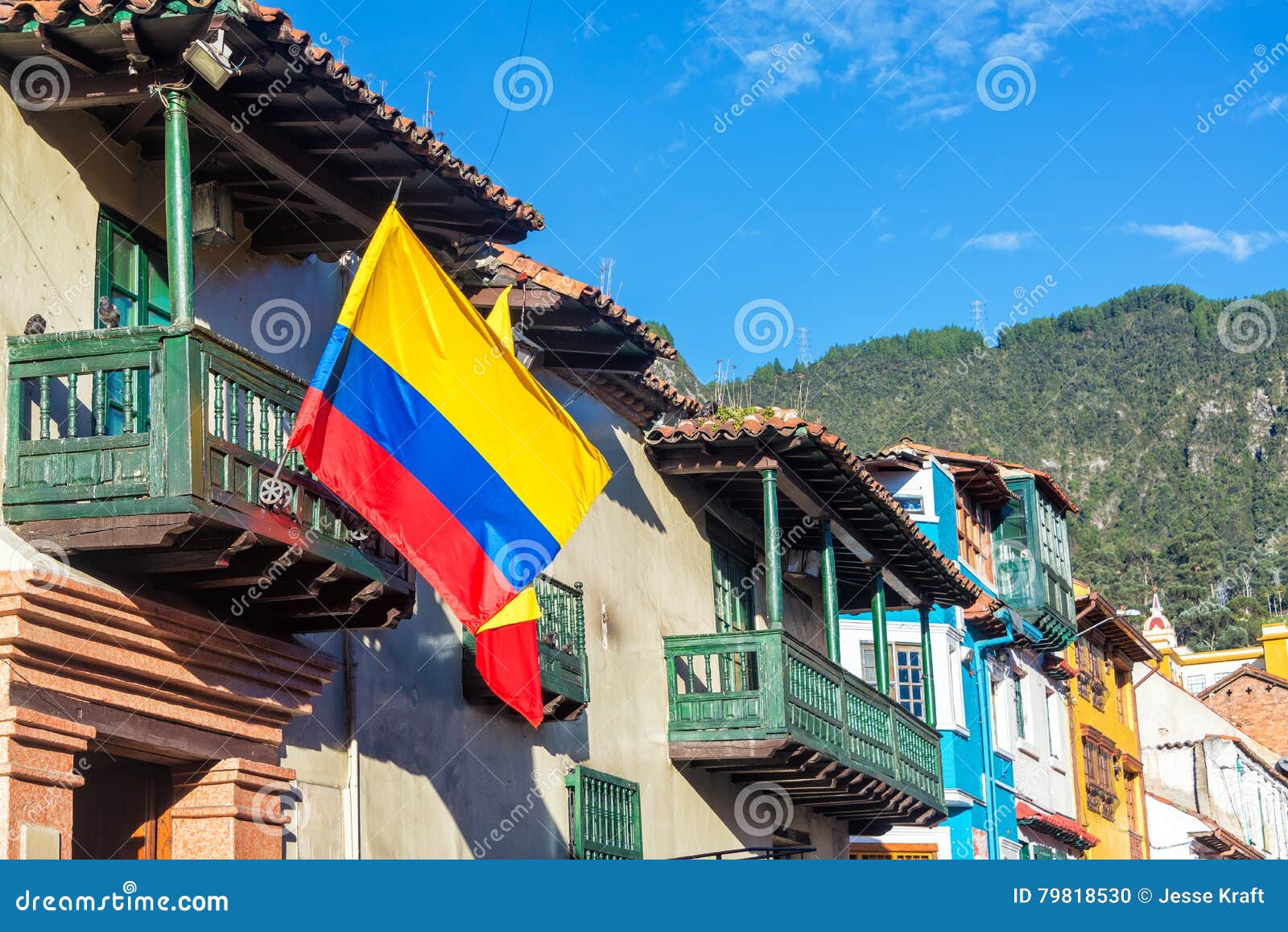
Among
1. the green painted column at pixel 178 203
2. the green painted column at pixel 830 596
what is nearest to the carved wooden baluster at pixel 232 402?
the green painted column at pixel 178 203

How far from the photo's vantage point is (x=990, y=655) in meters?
32.6

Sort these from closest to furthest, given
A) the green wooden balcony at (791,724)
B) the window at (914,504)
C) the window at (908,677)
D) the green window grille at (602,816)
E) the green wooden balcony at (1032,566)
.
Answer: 1. the green window grille at (602,816)
2. the green wooden balcony at (791,724)
3. the window at (908,677)
4. the window at (914,504)
5. the green wooden balcony at (1032,566)

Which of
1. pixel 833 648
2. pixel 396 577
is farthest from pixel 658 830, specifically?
pixel 396 577

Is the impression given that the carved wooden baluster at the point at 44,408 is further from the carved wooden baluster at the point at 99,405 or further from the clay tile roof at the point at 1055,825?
the clay tile roof at the point at 1055,825

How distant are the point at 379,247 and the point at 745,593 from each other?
38.7 feet

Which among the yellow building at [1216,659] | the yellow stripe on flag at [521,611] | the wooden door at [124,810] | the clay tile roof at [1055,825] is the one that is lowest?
the wooden door at [124,810]

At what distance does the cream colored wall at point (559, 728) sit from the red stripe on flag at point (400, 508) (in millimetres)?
1705

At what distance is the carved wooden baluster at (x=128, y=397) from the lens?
10055 mm

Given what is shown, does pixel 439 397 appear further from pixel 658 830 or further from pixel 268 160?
pixel 658 830

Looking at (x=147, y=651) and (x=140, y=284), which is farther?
(x=140, y=284)

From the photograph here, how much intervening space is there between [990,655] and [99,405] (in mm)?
24790

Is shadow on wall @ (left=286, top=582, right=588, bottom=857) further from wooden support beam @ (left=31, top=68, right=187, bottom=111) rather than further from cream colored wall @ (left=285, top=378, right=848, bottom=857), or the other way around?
wooden support beam @ (left=31, top=68, right=187, bottom=111)

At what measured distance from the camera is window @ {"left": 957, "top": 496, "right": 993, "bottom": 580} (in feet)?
107

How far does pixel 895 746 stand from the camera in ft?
68.6
